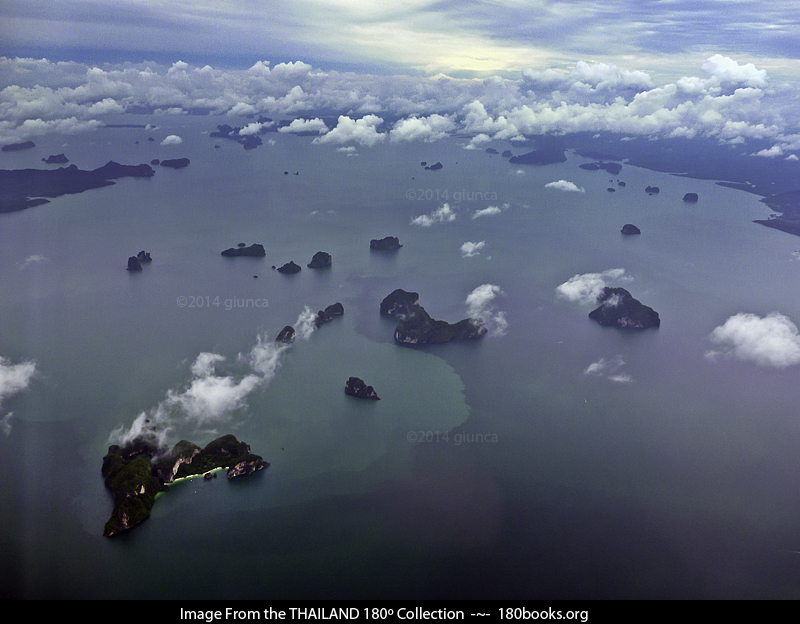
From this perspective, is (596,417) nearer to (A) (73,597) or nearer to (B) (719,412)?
(B) (719,412)

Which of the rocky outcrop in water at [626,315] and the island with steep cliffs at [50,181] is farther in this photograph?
the island with steep cliffs at [50,181]

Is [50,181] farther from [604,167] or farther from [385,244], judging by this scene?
[604,167]

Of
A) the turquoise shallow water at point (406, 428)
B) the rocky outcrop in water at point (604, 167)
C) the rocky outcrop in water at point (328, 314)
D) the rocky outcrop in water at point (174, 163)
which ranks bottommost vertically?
the turquoise shallow water at point (406, 428)

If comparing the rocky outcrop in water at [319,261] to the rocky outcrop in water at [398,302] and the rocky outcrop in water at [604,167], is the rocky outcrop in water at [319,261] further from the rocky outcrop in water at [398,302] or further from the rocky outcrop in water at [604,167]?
the rocky outcrop in water at [604,167]

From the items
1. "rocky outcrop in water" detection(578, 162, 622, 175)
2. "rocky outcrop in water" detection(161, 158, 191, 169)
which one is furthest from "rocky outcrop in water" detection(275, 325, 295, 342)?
"rocky outcrop in water" detection(578, 162, 622, 175)

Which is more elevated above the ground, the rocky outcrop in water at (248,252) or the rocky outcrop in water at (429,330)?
the rocky outcrop in water at (429,330)

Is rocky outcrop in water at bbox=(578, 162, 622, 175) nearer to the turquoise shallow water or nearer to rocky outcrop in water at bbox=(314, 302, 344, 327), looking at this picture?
the turquoise shallow water

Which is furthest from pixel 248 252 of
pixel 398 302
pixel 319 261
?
pixel 398 302

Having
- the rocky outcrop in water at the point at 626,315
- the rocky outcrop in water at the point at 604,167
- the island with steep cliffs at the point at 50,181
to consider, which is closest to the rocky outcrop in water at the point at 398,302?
→ the rocky outcrop in water at the point at 626,315
